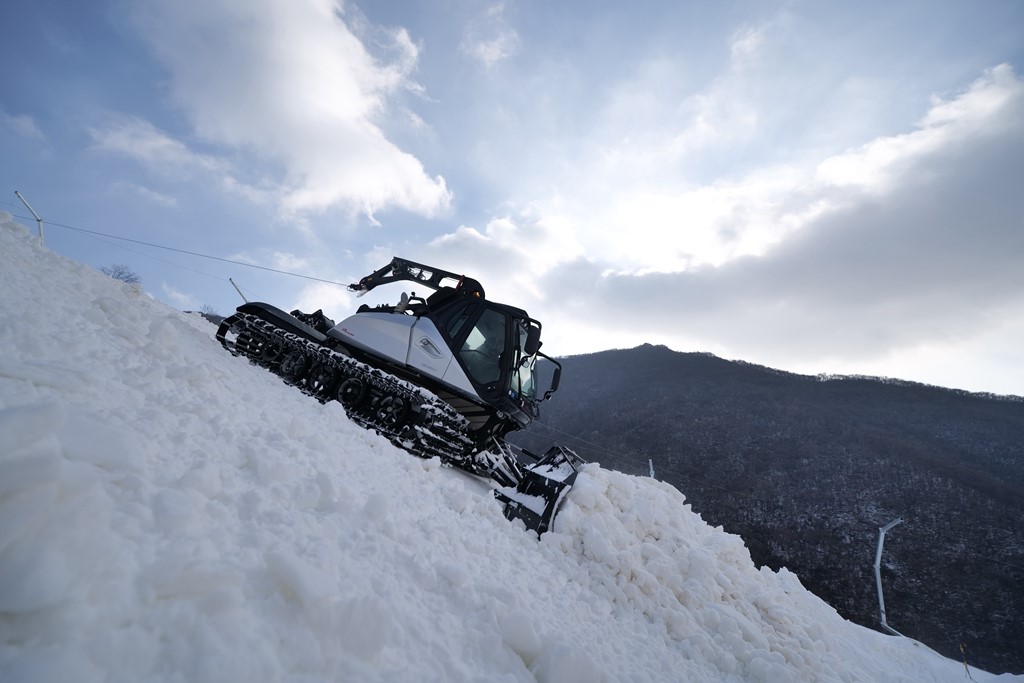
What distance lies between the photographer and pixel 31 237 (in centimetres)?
553

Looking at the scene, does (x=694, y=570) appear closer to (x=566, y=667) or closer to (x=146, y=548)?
(x=566, y=667)

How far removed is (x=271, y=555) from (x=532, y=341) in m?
6.07

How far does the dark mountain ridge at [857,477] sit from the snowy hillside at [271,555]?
19.0 metres

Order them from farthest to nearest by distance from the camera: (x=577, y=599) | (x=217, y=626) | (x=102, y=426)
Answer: (x=577, y=599) → (x=102, y=426) → (x=217, y=626)

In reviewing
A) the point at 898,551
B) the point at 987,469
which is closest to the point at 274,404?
the point at 898,551

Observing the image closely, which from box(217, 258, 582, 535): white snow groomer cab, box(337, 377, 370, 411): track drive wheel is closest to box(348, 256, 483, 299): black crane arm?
box(217, 258, 582, 535): white snow groomer cab

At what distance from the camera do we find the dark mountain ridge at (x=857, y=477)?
58.8ft

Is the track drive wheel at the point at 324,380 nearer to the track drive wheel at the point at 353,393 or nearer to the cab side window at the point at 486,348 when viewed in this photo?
the track drive wheel at the point at 353,393

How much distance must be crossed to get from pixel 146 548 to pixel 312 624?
2.03ft

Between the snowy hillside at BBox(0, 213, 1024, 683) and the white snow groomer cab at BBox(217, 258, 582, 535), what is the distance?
1.21 metres

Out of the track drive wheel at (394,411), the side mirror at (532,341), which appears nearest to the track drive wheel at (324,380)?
the track drive wheel at (394,411)

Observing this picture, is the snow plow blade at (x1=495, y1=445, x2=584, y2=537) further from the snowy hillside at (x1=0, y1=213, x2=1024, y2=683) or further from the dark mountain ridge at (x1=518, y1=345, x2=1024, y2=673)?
the dark mountain ridge at (x1=518, y1=345, x2=1024, y2=673)

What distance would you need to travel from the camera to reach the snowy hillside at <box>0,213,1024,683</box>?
126cm

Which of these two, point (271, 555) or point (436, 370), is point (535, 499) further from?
point (271, 555)
